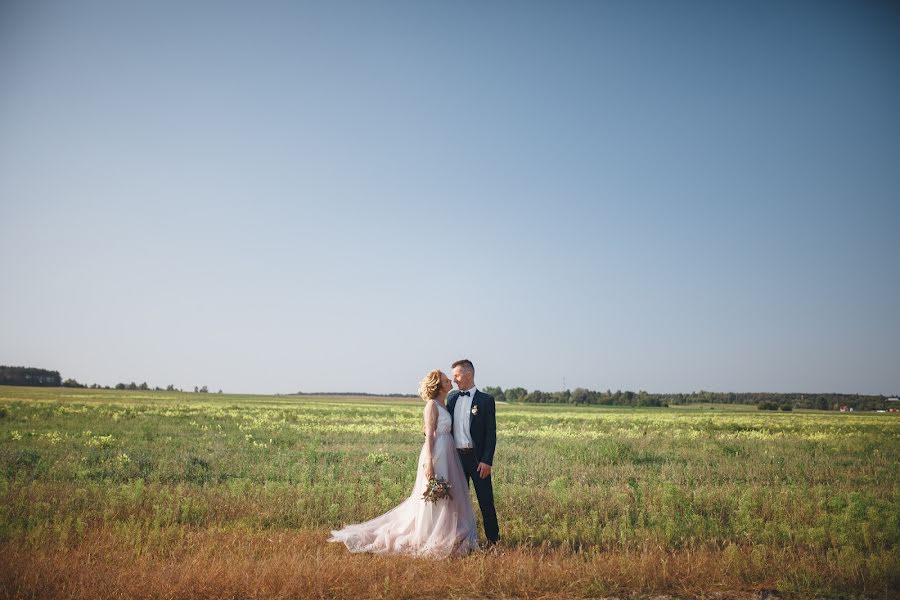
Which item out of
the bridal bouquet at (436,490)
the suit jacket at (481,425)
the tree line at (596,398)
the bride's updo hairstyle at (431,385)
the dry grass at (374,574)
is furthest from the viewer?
the tree line at (596,398)

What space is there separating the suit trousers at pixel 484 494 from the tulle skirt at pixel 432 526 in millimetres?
137

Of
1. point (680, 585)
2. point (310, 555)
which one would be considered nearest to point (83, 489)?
point (310, 555)

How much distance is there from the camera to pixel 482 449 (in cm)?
817

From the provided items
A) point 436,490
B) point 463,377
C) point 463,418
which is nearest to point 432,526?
point 436,490

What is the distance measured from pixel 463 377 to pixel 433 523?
2121 mm

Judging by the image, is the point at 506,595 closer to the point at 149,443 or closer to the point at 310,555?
the point at 310,555

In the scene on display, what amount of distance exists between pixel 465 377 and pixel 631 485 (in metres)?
7.09

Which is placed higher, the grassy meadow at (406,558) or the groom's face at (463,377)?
the groom's face at (463,377)

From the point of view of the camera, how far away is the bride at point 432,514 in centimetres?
760

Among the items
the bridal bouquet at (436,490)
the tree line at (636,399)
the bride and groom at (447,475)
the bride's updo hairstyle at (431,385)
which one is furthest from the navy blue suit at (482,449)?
the tree line at (636,399)

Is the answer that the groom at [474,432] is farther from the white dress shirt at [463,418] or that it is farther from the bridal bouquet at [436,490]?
the bridal bouquet at [436,490]

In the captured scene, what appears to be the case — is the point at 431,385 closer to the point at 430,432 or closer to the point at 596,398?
the point at 430,432

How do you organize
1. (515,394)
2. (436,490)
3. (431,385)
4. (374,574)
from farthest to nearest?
1. (515,394)
2. (431,385)
3. (436,490)
4. (374,574)

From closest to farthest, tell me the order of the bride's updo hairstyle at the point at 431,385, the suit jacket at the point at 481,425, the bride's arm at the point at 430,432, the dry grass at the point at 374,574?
the dry grass at the point at 374,574
the bride's arm at the point at 430,432
the bride's updo hairstyle at the point at 431,385
the suit jacket at the point at 481,425
